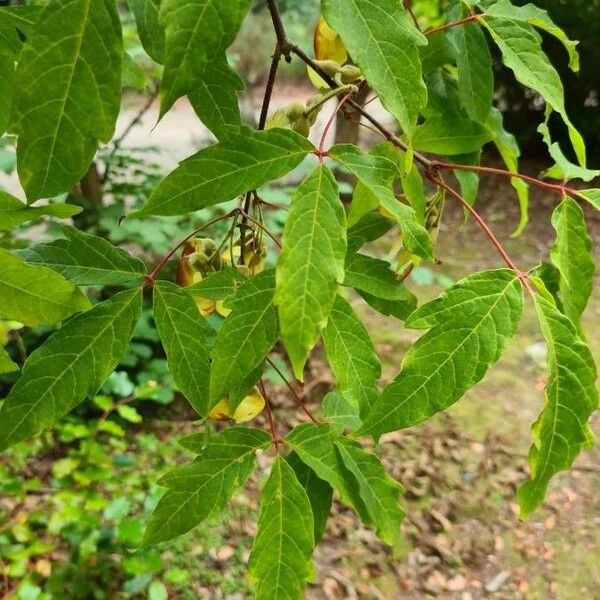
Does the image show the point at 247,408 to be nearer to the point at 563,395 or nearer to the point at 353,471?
the point at 353,471

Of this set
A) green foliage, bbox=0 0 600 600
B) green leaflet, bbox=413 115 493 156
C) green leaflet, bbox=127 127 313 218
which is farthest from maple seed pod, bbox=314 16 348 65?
green leaflet, bbox=127 127 313 218

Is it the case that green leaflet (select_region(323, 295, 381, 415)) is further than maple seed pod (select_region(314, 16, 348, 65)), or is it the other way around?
maple seed pod (select_region(314, 16, 348, 65))

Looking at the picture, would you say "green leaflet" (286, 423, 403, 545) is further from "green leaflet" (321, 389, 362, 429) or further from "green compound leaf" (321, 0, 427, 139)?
"green compound leaf" (321, 0, 427, 139)

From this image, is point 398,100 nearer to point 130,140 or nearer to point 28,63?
point 28,63

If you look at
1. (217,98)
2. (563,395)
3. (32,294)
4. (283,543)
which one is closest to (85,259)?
(32,294)

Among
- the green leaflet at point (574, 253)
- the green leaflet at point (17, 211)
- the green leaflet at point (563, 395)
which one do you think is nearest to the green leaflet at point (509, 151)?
the green leaflet at point (574, 253)

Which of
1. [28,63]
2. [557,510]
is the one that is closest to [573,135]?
[28,63]

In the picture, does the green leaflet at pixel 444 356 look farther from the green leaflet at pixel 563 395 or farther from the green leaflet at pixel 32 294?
the green leaflet at pixel 32 294
